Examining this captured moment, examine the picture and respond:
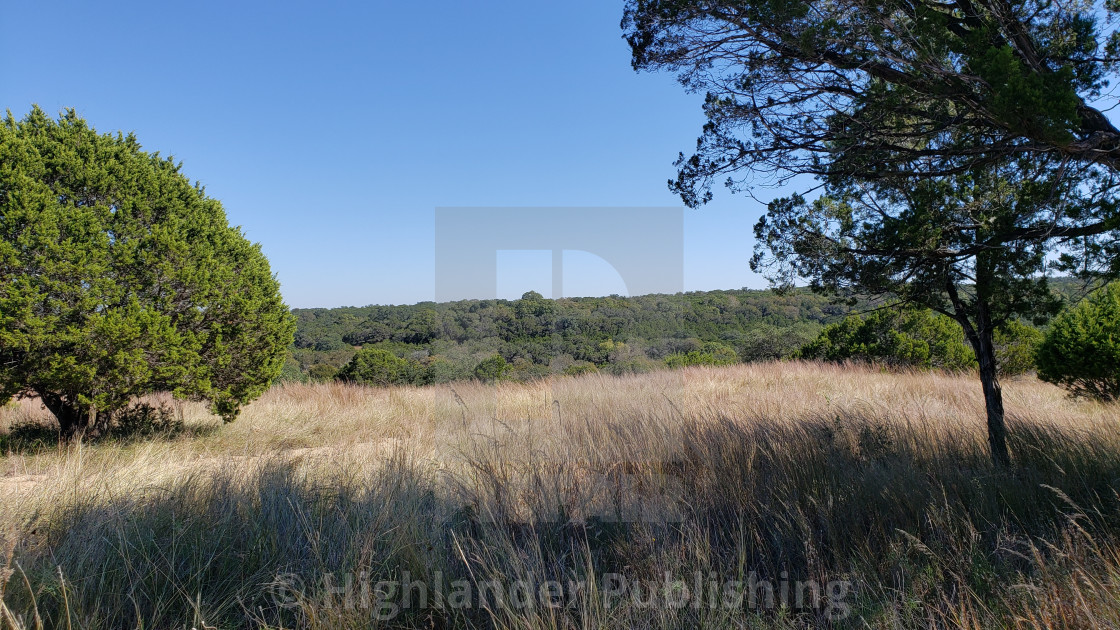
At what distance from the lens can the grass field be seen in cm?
216

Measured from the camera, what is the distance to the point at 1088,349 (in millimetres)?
7586

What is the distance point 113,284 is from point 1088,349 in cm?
1272

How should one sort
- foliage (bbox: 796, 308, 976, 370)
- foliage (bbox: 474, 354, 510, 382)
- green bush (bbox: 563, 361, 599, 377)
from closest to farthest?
green bush (bbox: 563, 361, 599, 377) → foliage (bbox: 474, 354, 510, 382) → foliage (bbox: 796, 308, 976, 370)

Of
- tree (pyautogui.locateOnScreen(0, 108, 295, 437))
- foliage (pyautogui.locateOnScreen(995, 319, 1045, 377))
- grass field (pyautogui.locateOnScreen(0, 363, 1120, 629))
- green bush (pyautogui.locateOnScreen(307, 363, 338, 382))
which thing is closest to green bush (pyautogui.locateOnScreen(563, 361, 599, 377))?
grass field (pyautogui.locateOnScreen(0, 363, 1120, 629))

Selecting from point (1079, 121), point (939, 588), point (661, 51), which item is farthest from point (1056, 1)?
point (939, 588)

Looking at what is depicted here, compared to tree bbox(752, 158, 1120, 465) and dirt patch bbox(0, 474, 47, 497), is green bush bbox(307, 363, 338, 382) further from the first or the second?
tree bbox(752, 158, 1120, 465)

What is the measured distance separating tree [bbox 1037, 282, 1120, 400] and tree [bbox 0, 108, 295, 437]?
464 inches

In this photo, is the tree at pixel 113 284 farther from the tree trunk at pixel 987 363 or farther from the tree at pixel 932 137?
the tree trunk at pixel 987 363

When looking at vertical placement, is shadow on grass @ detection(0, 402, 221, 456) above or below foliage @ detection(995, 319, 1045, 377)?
below

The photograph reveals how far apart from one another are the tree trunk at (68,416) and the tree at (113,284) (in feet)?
0.05

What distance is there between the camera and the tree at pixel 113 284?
4621 mm

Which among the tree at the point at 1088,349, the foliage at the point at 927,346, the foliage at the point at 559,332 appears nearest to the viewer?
the tree at the point at 1088,349

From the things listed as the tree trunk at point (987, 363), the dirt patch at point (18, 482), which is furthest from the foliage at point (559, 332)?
the dirt patch at point (18, 482)

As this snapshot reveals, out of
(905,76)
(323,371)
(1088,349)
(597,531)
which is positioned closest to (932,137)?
(905,76)
